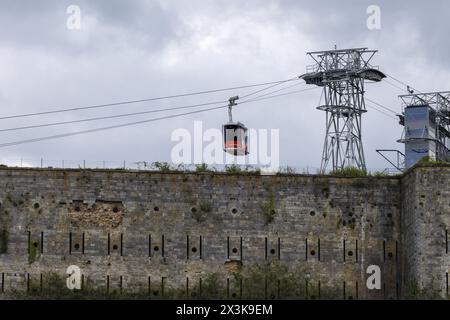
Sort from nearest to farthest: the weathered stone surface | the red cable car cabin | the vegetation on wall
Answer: the vegetation on wall < the weathered stone surface < the red cable car cabin

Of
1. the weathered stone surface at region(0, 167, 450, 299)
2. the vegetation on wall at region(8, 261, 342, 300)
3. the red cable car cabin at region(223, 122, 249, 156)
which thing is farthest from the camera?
the red cable car cabin at region(223, 122, 249, 156)

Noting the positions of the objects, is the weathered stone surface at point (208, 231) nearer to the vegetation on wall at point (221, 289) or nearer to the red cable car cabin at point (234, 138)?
the vegetation on wall at point (221, 289)

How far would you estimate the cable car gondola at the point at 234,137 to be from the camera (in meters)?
83.6

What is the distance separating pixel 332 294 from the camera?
71.9 m

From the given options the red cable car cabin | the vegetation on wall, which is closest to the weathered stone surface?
the vegetation on wall

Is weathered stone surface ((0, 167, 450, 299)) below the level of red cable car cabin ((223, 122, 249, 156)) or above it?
below

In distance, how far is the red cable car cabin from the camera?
274 ft

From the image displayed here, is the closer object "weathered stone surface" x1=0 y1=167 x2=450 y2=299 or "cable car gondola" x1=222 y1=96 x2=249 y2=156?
"weathered stone surface" x1=0 y1=167 x2=450 y2=299

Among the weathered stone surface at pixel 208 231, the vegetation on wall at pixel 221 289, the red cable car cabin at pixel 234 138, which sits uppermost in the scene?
the red cable car cabin at pixel 234 138

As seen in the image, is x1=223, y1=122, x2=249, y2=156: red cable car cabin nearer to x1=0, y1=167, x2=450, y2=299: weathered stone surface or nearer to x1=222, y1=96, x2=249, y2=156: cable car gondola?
x1=222, y1=96, x2=249, y2=156: cable car gondola

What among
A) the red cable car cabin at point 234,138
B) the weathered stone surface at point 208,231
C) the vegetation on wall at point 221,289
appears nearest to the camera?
the vegetation on wall at point 221,289

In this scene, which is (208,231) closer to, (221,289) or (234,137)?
(221,289)

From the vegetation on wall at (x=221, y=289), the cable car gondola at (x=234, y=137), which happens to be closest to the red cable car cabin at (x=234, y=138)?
the cable car gondola at (x=234, y=137)

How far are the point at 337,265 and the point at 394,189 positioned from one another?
15.1 feet
